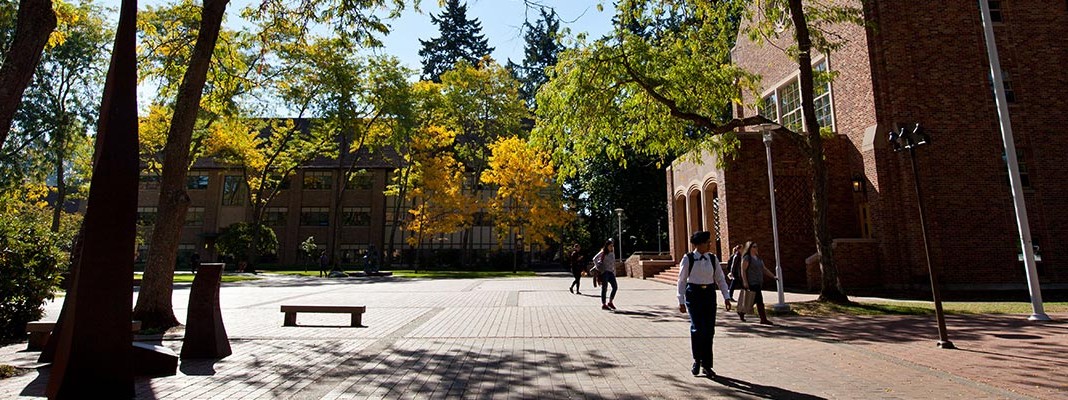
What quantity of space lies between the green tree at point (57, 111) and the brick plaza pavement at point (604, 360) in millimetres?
25419

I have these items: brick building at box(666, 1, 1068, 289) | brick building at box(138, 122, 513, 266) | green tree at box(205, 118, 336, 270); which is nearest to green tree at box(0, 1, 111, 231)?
green tree at box(205, 118, 336, 270)

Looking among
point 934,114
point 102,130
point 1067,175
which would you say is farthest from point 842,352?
point 1067,175

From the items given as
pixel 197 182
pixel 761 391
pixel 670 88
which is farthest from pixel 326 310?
pixel 197 182

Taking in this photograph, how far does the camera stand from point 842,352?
7156 millimetres

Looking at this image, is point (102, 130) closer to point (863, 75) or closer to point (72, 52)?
point (863, 75)

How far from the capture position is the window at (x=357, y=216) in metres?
49.3

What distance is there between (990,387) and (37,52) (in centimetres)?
1099

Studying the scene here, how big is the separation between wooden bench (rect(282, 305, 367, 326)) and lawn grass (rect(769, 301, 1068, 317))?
8564mm

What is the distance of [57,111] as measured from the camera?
2809 centimetres

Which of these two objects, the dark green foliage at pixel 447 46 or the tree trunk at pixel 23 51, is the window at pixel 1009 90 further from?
the dark green foliage at pixel 447 46

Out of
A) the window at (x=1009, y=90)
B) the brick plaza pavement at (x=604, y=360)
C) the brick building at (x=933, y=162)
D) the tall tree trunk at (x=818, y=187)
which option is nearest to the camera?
the brick plaza pavement at (x=604, y=360)

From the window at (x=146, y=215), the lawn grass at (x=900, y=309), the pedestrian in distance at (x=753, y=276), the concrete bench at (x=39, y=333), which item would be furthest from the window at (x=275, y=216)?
the pedestrian in distance at (x=753, y=276)

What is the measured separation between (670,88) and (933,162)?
971 cm

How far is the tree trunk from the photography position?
6199mm
